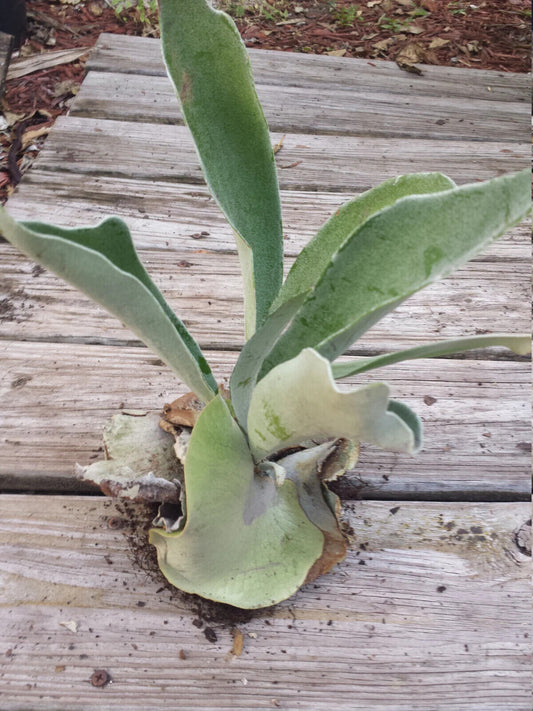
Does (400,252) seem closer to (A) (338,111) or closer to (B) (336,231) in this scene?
(B) (336,231)

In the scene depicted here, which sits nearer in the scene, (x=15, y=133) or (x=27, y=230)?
(x=27, y=230)

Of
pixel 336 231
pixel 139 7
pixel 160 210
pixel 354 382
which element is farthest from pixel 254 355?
pixel 139 7

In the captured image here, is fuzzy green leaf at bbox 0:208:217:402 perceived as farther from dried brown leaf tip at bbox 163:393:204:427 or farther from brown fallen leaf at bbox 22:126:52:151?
brown fallen leaf at bbox 22:126:52:151

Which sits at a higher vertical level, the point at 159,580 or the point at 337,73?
the point at 337,73

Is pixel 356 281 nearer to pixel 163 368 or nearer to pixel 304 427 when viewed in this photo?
pixel 304 427

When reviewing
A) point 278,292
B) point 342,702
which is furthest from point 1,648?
point 278,292
